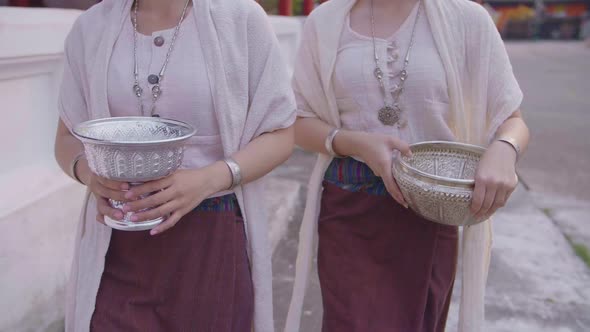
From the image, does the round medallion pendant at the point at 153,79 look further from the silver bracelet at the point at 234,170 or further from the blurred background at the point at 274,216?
the blurred background at the point at 274,216

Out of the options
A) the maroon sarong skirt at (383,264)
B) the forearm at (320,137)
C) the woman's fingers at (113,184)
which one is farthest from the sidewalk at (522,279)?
the woman's fingers at (113,184)

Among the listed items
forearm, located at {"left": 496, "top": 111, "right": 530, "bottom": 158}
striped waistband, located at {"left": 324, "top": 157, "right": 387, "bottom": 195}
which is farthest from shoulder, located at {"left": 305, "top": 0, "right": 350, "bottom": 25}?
forearm, located at {"left": 496, "top": 111, "right": 530, "bottom": 158}

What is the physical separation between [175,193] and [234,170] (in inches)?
6.7

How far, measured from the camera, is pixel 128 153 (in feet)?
3.27

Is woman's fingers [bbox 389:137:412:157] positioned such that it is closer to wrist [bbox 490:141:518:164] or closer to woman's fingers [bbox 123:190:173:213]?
wrist [bbox 490:141:518:164]

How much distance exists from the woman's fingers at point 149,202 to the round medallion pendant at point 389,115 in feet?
2.12

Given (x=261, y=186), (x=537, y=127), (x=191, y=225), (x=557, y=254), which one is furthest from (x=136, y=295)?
(x=537, y=127)

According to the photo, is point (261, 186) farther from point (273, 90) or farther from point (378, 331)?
point (378, 331)

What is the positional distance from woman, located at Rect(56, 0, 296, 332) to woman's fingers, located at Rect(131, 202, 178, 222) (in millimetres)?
121

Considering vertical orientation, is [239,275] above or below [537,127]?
above

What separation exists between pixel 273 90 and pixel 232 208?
0.28 m

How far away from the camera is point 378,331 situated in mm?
1550

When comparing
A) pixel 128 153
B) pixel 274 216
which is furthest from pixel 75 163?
pixel 274 216

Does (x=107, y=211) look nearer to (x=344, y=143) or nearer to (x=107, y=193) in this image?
(x=107, y=193)
